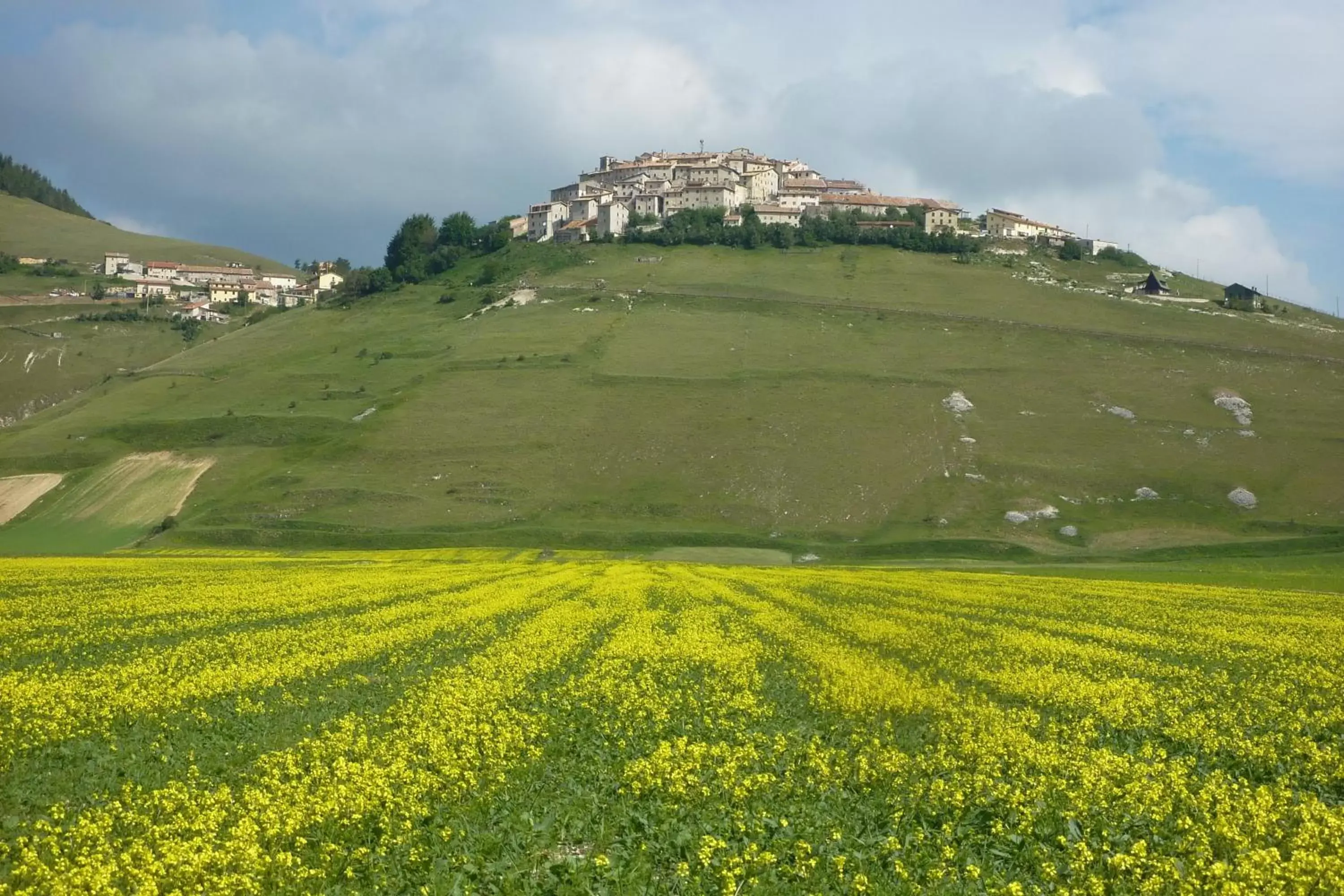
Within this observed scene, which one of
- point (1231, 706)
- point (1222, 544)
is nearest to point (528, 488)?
point (1222, 544)

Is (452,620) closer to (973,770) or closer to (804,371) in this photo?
(973,770)

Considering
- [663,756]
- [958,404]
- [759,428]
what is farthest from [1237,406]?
[663,756]

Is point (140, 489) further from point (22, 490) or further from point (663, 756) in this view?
point (663, 756)

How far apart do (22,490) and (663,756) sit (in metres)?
123

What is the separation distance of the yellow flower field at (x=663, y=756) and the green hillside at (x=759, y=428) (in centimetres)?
6403

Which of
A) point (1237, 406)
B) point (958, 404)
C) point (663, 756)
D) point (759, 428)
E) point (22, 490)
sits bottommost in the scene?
point (22, 490)

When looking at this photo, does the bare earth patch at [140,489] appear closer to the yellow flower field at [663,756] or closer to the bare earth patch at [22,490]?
the bare earth patch at [22,490]

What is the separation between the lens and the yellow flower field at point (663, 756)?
13.8 m

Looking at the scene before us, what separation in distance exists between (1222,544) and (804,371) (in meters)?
64.4

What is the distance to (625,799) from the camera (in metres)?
16.8

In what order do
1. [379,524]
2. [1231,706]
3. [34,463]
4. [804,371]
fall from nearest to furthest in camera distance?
[1231,706]
[379,524]
[34,463]
[804,371]

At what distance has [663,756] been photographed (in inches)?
705

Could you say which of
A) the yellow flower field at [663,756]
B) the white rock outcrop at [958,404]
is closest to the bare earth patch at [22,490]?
the yellow flower field at [663,756]

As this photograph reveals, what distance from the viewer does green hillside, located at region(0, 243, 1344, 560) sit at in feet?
340
